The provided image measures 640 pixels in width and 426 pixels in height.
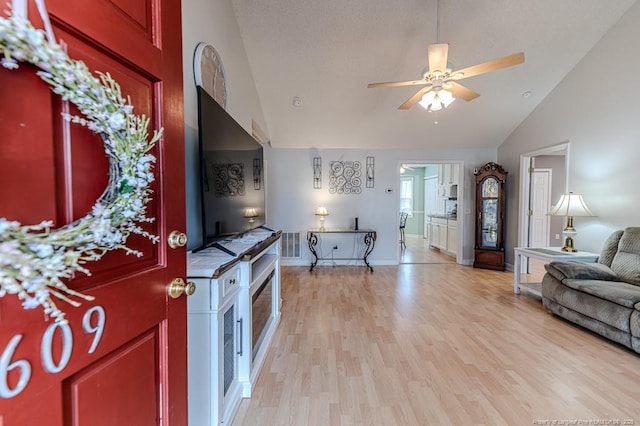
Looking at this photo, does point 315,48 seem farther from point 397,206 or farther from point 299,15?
point 397,206

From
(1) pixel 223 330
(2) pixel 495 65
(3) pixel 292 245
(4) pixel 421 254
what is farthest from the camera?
(4) pixel 421 254

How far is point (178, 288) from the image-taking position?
929 mm

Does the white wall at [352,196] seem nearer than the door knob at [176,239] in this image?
No

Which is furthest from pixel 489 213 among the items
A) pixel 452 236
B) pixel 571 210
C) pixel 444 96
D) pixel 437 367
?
pixel 437 367

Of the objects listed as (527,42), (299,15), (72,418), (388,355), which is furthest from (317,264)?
(72,418)

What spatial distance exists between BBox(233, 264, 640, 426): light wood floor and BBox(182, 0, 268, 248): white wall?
1228mm

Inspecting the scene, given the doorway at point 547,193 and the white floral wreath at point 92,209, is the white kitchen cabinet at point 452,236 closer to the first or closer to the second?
the doorway at point 547,193

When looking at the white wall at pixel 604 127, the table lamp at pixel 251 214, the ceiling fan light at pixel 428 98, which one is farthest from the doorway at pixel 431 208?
the table lamp at pixel 251 214

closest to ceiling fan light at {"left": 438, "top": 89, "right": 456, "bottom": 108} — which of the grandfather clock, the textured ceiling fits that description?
the textured ceiling

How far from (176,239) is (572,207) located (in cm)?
438

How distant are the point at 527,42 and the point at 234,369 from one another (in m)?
4.51

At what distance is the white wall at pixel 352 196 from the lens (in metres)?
5.50

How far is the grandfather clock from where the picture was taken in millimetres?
5020

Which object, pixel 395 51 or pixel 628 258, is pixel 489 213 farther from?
pixel 395 51
